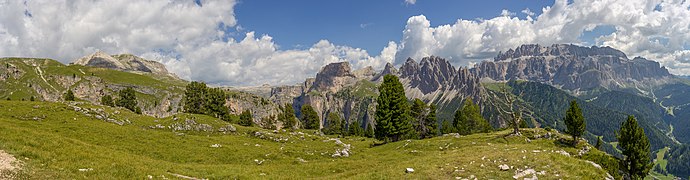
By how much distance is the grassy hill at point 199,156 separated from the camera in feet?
76.1

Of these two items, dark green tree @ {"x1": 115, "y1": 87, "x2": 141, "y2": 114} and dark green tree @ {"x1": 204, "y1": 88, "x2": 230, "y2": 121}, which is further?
dark green tree @ {"x1": 115, "y1": 87, "x2": 141, "y2": 114}

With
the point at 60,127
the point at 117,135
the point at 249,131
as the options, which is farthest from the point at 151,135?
the point at 249,131

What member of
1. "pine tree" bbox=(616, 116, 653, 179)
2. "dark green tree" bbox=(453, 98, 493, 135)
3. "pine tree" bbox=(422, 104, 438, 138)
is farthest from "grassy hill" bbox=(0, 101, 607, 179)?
"dark green tree" bbox=(453, 98, 493, 135)

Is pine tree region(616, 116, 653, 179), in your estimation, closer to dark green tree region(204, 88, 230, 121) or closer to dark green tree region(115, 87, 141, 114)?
dark green tree region(204, 88, 230, 121)

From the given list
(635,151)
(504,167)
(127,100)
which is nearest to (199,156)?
(504,167)

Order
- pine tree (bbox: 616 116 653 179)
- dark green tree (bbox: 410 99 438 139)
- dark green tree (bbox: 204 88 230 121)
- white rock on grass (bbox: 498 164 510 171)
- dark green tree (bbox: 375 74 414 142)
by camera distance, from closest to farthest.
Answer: white rock on grass (bbox: 498 164 510 171)
pine tree (bbox: 616 116 653 179)
dark green tree (bbox: 375 74 414 142)
dark green tree (bbox: 410 99 438 139)
dark green tree (bbox: 204 88 230 121)

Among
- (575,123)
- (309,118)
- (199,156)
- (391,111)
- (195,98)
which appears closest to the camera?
(199,156)

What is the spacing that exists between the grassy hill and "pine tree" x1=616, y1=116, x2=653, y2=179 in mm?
6031

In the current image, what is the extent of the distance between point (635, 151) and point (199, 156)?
2282 inches

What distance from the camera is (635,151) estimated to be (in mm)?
51188

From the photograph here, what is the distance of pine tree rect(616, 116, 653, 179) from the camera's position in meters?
51.0

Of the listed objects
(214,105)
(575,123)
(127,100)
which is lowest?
(214,105)

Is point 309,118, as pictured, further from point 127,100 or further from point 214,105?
point 127,100

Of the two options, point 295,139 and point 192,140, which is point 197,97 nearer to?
point 295,139
